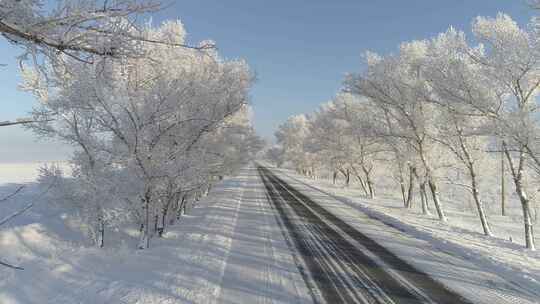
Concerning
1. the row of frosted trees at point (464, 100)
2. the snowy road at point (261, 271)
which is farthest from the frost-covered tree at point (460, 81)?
the snowy road at point (261, 271)

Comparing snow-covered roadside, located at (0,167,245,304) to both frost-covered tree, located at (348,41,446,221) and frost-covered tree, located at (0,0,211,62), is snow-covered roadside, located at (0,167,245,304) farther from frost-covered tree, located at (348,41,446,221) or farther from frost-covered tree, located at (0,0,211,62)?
frost-covered tree, located at (348,41,446,221)

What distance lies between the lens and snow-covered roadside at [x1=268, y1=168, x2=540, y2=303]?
623 centimetres

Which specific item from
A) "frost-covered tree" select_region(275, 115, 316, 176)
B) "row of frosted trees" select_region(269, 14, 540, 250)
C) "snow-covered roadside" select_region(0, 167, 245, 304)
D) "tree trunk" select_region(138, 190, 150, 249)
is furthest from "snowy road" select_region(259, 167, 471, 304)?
"frost-covered tree" select_region(275, 115, 316, 176)

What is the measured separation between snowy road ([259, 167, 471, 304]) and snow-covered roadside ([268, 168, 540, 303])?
0.57 meters

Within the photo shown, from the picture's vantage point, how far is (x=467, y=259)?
8.43 metres

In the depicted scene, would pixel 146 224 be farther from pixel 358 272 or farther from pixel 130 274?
pixel 358 272

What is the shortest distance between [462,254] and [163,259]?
31.3 feet

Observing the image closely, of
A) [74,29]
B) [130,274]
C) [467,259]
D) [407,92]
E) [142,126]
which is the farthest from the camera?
[407,92]

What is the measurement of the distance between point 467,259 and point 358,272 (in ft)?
13.1

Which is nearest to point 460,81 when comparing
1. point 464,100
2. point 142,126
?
point 464,100

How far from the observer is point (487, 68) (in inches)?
454

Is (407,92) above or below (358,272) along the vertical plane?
above

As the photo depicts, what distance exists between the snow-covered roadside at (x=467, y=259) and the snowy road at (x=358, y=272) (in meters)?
0.57

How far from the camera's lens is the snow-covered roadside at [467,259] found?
623cm
